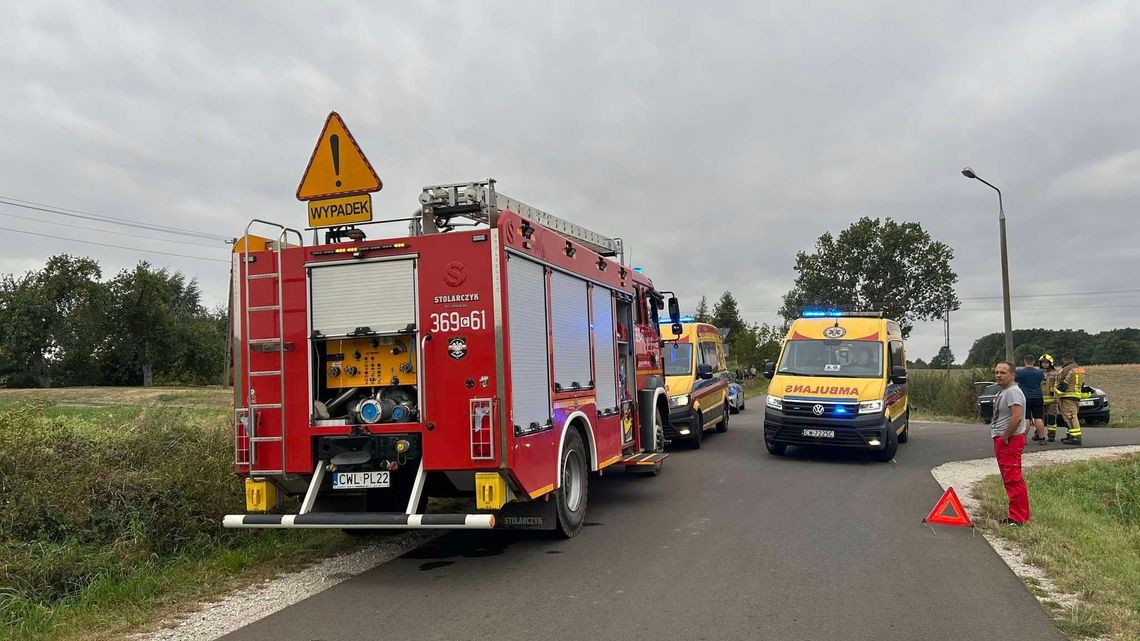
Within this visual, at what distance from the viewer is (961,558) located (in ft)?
21.0

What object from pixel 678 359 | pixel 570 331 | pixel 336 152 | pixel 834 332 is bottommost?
pixel 678 359

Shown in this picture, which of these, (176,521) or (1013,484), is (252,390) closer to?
(176,521)

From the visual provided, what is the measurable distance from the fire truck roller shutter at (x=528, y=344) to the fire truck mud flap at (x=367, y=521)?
830 mm

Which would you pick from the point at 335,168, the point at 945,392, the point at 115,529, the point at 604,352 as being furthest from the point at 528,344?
the point at 945,392

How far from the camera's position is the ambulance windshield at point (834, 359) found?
41.7ft

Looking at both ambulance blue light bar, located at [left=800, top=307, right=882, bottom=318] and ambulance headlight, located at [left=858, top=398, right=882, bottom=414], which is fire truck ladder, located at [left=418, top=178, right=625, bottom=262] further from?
ambulance blue light bar, located at [left=800, top=307, right=882, bottom=318]

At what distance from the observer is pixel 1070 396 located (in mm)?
14438

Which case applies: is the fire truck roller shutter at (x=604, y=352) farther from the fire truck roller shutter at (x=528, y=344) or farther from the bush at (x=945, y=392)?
the bush at (x=945, y=392)

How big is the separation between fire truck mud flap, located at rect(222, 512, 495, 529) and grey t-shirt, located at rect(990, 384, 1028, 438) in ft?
17.9

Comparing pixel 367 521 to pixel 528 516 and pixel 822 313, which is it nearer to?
pixel 528 516

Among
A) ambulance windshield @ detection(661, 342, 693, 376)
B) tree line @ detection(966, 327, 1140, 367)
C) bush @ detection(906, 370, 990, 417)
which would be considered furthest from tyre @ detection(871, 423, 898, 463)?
tree line @ detection(966, 327, 1140, 367)

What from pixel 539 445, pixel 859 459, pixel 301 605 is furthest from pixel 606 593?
pixel 859 459

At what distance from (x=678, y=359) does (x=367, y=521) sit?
9648mm

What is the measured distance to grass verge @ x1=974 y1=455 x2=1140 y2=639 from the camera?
4.80m
